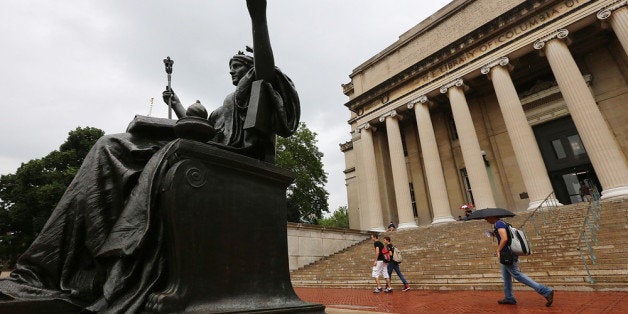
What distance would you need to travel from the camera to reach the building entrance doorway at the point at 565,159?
17188 mm

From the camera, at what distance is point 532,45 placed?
54.3 ft

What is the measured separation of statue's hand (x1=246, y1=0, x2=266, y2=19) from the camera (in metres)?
2.21

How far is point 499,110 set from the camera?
2089 centimetres

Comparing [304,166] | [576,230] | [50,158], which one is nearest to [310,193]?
[304,166]

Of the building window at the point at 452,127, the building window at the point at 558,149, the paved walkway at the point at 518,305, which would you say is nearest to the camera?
the paved walkway at the point at 518,305

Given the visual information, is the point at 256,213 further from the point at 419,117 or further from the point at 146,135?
the point at 419,117

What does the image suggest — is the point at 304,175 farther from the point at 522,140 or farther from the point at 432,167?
the point at 522,140

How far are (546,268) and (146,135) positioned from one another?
915 cm

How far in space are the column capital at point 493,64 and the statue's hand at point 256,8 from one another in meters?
19.4

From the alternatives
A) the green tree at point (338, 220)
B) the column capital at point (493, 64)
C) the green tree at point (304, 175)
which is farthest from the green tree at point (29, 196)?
the green tree at point (338, 220)

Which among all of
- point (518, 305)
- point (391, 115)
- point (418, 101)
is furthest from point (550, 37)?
point (518, 305)

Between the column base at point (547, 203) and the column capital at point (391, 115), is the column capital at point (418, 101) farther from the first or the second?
the column base at point (547, 203)

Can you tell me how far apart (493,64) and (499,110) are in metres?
4.50

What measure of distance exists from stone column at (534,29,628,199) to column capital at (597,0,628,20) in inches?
54.5
